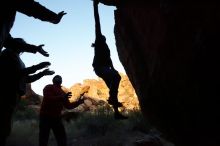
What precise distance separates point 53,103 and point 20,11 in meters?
2.68

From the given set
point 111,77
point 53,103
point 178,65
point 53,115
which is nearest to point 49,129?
point 53,115

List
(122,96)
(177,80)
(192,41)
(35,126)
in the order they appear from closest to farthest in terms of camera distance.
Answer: (192,41), (177,80), (35,126), (122,96)

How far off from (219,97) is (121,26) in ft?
9.08

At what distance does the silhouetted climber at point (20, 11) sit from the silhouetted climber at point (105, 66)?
935mm

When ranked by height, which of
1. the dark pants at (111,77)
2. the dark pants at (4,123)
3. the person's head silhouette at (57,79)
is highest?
the person's head silhouette at (57,79)

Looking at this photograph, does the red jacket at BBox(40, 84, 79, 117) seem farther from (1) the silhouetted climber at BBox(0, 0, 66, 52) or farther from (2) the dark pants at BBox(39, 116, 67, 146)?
(1) the silhouetted climber at BBox(0, 0, 66, 52)

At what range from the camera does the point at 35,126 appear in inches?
679

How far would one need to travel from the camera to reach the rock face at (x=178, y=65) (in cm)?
638

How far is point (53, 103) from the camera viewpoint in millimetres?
9383

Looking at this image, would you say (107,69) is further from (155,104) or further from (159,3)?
(159,3)

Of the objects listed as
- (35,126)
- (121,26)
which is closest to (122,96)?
(35,126)

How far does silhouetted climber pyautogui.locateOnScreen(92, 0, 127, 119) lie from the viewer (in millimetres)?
8242

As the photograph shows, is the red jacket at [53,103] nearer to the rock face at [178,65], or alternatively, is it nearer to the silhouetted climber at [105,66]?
the silhouetted climber at [105,66]

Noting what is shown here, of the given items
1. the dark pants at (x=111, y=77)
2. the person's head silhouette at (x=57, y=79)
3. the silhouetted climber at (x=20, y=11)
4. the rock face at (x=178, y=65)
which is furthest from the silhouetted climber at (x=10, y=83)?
the person's head silhouette at (x=57, y=79)
